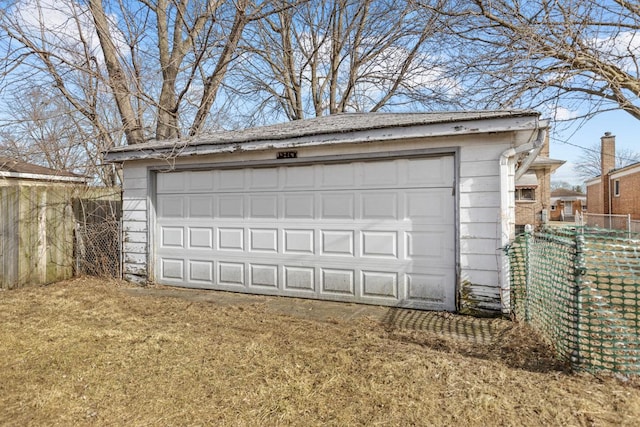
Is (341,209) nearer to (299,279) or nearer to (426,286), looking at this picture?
(299,279)

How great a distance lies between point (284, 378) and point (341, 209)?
3.24 metres

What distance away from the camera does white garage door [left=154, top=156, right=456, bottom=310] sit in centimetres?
555

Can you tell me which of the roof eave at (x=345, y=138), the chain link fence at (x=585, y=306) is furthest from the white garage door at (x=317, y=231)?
the chain link fence at (x=585, y=306)

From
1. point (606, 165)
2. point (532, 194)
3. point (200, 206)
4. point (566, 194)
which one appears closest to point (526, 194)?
point (532, 194)

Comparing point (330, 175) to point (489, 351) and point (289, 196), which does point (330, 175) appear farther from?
point (489, 351)

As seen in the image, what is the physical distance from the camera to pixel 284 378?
3.26m

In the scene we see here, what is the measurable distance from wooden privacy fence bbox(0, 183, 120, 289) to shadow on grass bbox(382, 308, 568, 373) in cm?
655

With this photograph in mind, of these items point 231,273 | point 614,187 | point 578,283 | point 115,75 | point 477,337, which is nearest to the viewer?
point 578,283

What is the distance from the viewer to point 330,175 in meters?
6.18

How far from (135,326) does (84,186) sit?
14.9 ft

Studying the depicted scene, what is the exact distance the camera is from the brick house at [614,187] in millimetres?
21547

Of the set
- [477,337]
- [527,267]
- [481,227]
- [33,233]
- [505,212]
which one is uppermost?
[505,212]

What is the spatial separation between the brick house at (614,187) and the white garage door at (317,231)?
20.1 meters

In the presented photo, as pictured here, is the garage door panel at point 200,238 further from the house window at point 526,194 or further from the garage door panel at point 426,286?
the house window at point 526,194
